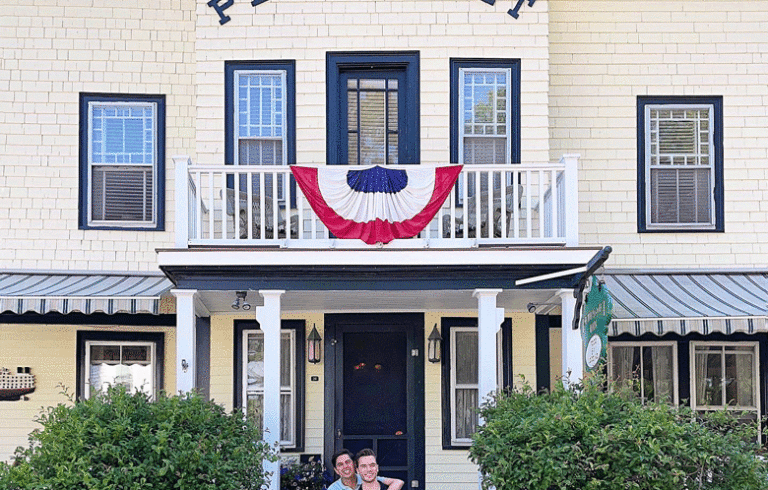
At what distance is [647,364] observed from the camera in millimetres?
13984

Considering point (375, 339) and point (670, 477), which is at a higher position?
point (375, 339)

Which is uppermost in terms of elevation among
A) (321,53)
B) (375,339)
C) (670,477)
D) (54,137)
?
(321,53)

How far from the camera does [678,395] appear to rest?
13852 mm

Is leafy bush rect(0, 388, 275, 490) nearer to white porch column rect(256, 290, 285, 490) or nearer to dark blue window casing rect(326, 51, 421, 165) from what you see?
white porch column rect(256, 290, 285, 490)

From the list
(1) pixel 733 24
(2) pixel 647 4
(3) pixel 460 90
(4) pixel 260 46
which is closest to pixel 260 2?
(4) pixel 260 46

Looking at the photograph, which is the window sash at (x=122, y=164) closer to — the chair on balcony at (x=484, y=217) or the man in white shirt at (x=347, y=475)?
the chair on balcony at (x=484, y=217)

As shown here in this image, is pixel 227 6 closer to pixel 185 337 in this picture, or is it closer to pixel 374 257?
pixel 374 257

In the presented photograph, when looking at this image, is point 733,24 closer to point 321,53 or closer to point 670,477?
point 321,53

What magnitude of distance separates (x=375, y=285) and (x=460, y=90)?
307 cm

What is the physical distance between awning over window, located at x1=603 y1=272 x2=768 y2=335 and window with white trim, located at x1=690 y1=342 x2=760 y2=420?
956mm

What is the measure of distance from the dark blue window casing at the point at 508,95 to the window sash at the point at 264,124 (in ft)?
6.70

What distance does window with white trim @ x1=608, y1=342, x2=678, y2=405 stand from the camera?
549 inches

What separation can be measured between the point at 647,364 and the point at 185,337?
5986mm

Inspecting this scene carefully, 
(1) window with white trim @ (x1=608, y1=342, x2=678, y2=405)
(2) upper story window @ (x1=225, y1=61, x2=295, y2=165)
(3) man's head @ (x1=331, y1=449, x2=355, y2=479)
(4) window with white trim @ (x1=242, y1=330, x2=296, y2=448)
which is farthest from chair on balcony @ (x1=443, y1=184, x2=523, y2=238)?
(3) man's head @ (x1=331, y1=449, x2=355, y2=479)
